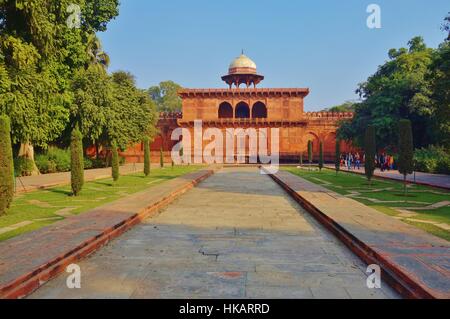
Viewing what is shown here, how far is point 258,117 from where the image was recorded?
49.9 meters

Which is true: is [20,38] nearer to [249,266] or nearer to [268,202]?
[268,202]

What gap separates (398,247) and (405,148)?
27.6 ft

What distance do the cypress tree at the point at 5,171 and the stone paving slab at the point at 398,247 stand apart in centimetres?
611

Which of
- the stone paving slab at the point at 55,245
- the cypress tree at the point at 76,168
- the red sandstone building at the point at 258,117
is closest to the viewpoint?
the stone paving slab at the point at 55,245

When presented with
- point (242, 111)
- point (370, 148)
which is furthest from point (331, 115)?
point (370, 148)

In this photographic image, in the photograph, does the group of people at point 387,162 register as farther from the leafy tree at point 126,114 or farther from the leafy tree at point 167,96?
the leafy tree at point 167,96

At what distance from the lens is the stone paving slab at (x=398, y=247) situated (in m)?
3.76

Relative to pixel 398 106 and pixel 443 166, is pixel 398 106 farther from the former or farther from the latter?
pixel 443 166

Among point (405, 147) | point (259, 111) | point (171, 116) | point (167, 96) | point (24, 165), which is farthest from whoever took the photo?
point (167, 96)

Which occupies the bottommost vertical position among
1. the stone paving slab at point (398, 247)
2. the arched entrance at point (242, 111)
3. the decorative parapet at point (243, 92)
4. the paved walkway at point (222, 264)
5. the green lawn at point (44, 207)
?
the paved walkway at point (222, 264)

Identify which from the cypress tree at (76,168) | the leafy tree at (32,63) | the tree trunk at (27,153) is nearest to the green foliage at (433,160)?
the cypress tree at (76,168)

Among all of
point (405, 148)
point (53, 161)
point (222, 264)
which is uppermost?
point (405, 148)

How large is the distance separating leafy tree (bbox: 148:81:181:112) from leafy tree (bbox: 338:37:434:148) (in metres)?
42.4

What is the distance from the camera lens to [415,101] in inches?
1186
